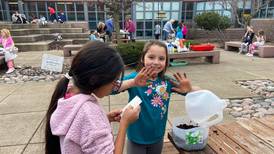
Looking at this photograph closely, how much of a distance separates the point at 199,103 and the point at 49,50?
12649mm

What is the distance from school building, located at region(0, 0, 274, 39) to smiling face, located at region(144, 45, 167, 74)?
1879 centimetres

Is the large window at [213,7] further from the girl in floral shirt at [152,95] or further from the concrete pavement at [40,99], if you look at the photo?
the girl in floral shirt at [152,95]

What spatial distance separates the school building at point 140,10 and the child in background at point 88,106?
1968 cm

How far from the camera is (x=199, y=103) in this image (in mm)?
1777

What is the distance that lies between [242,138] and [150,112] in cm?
88

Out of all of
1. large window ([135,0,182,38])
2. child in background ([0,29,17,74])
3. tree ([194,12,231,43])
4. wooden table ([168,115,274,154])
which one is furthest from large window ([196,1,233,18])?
wooden table ([168,115,274,154])

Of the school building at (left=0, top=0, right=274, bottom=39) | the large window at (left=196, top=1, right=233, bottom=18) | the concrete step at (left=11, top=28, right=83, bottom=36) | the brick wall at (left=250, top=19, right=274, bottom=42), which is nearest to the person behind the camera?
the concrete step at (left=11, top=28, right=83, bottom=36)

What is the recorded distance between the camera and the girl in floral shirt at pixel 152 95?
2.00 metres

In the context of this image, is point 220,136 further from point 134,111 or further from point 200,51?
point 200,51

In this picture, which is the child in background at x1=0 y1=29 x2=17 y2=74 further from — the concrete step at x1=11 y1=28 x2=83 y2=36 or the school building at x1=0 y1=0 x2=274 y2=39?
the school building at x1=0 y1=0 x2=274 y2=39

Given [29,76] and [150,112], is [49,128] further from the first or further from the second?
[29,76]

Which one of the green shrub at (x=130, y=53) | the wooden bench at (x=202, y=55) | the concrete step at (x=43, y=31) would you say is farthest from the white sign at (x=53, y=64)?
the concrete step at (x=43, y=31)

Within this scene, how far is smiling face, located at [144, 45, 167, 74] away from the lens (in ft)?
6.71

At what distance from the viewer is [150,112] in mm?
1990
